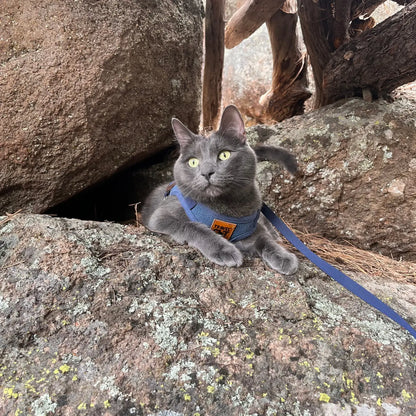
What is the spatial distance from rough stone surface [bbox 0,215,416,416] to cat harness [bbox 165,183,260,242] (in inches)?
8.6

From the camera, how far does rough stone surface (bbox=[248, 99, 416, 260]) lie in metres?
1.98

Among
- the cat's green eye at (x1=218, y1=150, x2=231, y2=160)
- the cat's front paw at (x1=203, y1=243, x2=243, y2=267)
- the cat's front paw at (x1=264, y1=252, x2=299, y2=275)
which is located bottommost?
the cat's front paw at (x1=264, y1=252, x2=299, y2=275)

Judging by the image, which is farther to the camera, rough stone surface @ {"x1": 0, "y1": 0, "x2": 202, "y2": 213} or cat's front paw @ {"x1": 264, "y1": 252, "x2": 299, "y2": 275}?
rough stone surface @ {"x1": 0, "y1": 0, "x2": 202, "y2": 213}

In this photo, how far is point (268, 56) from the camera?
5195 mm

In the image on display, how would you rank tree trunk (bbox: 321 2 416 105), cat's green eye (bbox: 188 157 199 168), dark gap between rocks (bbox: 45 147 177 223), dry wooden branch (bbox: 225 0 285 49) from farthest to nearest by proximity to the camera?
Answer: dry wooden branch (bbox: 225 0 285 49) → dark gap between rocks (bbox: 45 147 177 223) → tree trunk (bbox: 321 2 416 105) → cat's green eye (bbox: 188 157 199 168)

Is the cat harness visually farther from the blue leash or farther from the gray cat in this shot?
the blue leash

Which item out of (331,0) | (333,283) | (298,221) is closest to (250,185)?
(333,283)

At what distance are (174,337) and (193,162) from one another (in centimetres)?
82

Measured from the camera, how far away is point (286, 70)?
3.03m

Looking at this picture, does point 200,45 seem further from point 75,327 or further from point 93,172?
point 75,327

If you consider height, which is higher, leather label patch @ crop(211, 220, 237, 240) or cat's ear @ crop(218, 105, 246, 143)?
cat's ear @ crop(218, 105, 246, 143)

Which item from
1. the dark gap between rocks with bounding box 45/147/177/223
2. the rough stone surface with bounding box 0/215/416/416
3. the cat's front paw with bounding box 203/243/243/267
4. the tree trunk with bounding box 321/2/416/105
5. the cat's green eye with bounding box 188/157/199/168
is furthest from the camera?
the dark gap between rocks with bounding box 45/147/177/223

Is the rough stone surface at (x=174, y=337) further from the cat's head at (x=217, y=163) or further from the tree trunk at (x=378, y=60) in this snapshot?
the tree trunk at (x=378, y=60)

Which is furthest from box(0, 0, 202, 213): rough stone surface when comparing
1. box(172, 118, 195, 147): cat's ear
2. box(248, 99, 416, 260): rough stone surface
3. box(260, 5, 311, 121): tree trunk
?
box(260, 5, 311, 121): tree trunk
